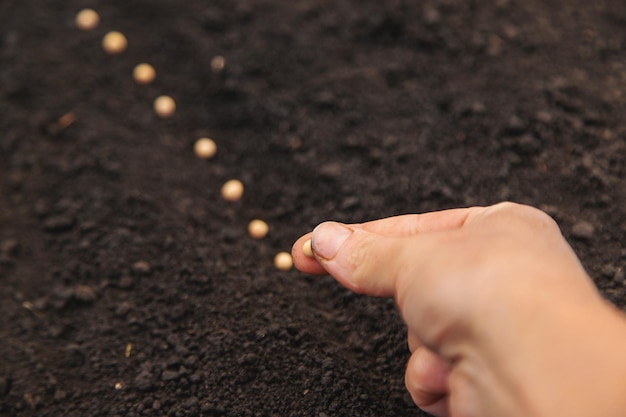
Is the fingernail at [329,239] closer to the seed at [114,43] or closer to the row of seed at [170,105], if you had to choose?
the row of seed at [170,105]

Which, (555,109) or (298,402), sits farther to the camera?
(555,109)

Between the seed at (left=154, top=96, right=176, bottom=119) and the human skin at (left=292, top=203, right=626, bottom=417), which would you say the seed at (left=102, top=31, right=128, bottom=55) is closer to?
the seed at (left=154, top=96, right=176, bottom=119)

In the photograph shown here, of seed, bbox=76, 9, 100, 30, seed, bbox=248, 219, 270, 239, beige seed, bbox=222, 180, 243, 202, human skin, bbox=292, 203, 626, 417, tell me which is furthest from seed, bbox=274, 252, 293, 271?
seed, bbox=76, 9, 100, 30

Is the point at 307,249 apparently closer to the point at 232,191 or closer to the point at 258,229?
the point at 258,229

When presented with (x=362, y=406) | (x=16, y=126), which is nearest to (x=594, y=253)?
(x=362, y=406)

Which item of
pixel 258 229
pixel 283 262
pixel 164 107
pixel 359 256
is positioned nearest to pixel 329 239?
pixel 359 256

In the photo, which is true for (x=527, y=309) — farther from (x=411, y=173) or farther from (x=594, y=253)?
(x=411, y=173)

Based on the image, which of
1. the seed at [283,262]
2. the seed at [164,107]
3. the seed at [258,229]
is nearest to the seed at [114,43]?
the seed at [164,107]
